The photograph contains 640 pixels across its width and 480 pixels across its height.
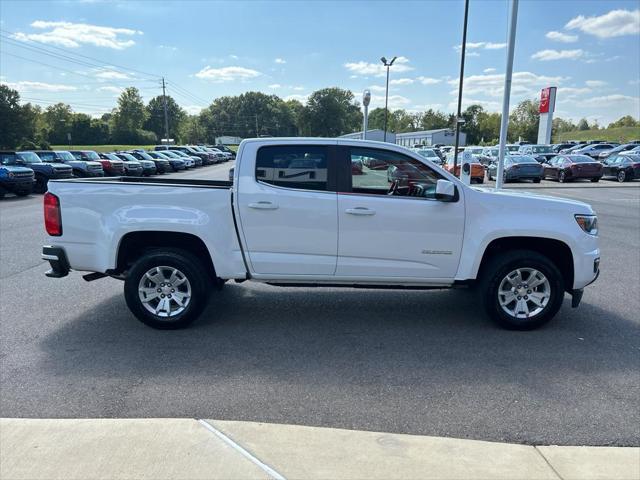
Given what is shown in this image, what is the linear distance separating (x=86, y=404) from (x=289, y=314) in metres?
2.45

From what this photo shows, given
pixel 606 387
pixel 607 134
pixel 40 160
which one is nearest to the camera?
pixel 606 387

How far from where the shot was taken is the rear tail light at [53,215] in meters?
4.94

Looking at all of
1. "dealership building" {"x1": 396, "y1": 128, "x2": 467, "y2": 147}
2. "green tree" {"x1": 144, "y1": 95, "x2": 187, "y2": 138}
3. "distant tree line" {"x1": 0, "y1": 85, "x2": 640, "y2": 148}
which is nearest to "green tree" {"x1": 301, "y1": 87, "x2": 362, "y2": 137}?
"distant tree line" {"x1": 0, "y1": 85, "x2": 640, "y2": 148}

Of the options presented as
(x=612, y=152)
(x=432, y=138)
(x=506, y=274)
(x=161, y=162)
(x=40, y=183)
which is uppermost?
(x=432, y=138)

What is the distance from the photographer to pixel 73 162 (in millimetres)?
24797

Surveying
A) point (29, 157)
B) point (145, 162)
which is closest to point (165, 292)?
point (29, 157)

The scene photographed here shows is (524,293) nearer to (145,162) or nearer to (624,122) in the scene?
(145,162)

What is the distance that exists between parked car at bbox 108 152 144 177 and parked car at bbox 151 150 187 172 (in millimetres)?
6286

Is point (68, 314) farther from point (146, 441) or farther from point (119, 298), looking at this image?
point (146, 441)

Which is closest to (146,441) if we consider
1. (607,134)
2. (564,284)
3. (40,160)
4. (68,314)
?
(68,314)

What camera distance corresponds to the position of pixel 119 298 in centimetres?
623

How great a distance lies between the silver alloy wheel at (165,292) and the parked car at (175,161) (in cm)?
3728

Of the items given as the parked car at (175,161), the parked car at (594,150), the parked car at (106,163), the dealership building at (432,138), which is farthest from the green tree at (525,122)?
the parked car at (106,163)

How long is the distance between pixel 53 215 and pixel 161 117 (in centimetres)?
16357
